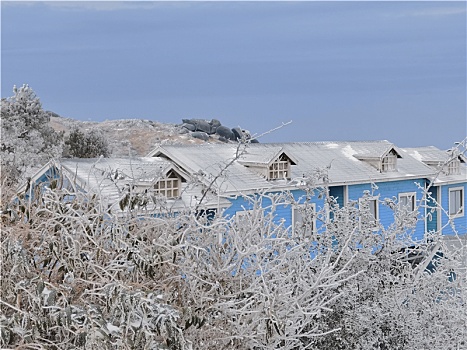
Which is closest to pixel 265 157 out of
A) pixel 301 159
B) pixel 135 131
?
pixel 301 159

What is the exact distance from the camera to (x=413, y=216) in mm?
5555

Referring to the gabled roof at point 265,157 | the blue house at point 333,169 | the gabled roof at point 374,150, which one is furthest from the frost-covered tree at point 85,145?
the gabled roof at point 374,150

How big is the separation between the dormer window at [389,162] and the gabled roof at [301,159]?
17cm

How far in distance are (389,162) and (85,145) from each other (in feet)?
39.5

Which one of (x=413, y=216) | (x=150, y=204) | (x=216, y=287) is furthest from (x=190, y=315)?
(x=413, y=216)

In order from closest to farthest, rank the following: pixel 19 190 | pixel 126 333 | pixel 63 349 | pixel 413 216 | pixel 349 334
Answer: pixel 126 333, pixel 63 349, pixel 19 190, pixel 349 334, pixel 413 216

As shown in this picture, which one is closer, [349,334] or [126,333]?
[126,333]

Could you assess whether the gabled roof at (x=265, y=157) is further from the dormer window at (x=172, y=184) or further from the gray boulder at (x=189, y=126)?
the gray boulder at (x=189, y=126)

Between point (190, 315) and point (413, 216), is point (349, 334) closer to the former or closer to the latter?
point (413, 216)

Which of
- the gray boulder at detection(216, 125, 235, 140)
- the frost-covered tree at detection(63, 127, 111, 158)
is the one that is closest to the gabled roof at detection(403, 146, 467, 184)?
the frost-covered tree at detection(63, 127, 111, 158)

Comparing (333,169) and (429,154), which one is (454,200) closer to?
(429,154)

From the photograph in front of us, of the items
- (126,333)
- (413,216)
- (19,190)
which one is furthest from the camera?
(413,216)

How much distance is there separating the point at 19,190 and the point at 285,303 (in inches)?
82.4

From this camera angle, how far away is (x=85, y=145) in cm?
2498
